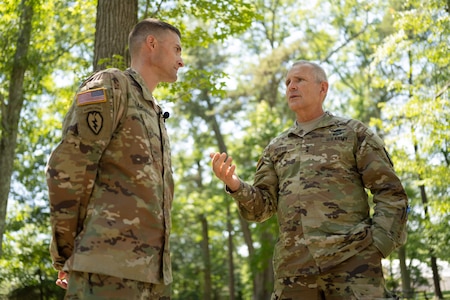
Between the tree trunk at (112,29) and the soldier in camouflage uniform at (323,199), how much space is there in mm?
3135

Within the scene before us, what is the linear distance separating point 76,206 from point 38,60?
1172 centimetres

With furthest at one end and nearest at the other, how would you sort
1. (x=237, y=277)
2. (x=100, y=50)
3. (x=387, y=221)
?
(x=237, y=277) → (x=100, y=50) → (x=387, y=221)

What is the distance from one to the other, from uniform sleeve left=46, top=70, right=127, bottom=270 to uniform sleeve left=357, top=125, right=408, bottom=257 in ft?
5.75

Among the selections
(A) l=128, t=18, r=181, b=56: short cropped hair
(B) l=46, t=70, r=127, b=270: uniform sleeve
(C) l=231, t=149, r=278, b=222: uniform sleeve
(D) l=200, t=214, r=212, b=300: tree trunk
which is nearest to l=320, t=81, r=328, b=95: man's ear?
(C) l=231, t=149, r=278, b=222: uniform sleeve

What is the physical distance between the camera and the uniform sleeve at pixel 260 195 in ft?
12.7

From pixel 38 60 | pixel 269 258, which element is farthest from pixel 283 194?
pixel 269 258

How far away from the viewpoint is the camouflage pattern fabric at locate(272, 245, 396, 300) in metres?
3.44

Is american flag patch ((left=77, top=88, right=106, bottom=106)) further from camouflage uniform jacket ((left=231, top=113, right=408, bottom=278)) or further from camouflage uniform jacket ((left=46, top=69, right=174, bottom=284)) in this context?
camouflage uniform jacket ((left=231, top=113, right=408, bottom=278))

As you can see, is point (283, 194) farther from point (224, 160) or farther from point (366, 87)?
point (366, 87)

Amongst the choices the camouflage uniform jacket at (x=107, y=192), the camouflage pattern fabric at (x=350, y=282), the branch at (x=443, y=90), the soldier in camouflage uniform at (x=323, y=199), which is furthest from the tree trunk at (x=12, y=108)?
the camouflage uniform jacket at (x=107, y=192)

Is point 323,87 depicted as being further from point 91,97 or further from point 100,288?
point 100,288

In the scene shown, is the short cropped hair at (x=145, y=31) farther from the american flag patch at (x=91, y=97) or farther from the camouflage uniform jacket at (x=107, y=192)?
the american flag patch at (x=91, y=97)

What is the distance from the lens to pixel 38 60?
44.4 feet

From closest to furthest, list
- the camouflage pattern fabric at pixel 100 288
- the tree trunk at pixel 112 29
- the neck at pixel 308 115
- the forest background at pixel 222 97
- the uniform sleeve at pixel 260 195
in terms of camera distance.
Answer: the camouflage pattern fabric at pixel 100 288, the uniform sleeve at pixel 260 195, the neck at pixel 308 115, the tree trunk at pixel 112 29, the forest background at pixel 222 97
